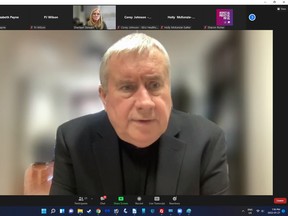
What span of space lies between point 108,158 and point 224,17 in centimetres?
55

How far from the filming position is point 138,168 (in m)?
1.29

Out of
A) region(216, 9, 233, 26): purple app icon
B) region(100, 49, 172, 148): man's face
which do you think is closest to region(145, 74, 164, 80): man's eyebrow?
region(100, 49, 172, 148): man's face

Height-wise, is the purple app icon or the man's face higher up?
the purple app icon

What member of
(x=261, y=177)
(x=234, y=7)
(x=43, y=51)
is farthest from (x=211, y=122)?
(x=43, y=51)

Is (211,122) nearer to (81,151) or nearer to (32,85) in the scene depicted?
(81,151)

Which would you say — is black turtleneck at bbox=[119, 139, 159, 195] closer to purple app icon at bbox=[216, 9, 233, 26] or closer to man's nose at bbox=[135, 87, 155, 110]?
man's nose at bbox=[135, 87, 155, 110]

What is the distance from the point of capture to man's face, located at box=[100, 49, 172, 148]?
4.09ft

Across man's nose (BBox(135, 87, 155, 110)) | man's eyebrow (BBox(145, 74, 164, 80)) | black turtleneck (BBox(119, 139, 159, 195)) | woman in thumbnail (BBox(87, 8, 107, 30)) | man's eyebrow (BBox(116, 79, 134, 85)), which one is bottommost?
black turtleneck (BBox(119, 139, 159, 195))

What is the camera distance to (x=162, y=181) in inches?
50.1

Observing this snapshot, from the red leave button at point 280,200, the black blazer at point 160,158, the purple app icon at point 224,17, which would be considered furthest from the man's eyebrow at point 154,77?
the red leave button at point 280,200

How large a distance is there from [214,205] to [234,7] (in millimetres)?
594

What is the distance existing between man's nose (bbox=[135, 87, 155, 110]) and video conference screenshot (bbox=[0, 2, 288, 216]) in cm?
4

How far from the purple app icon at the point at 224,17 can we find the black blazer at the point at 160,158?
0.29m

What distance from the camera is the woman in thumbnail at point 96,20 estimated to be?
129 centimetres
